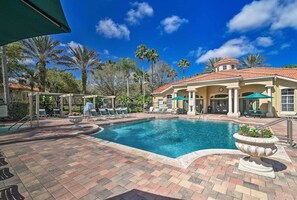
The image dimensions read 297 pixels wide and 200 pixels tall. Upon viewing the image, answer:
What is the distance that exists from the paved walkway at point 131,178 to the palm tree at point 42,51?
19683mm

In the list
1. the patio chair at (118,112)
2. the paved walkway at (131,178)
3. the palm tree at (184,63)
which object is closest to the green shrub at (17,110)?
the patio chair at (118,112)

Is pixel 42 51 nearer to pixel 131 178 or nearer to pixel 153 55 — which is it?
pixel 153 55

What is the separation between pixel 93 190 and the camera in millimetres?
2936

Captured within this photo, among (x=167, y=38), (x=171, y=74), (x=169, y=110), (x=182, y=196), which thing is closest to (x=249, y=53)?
(x=171, y=74)

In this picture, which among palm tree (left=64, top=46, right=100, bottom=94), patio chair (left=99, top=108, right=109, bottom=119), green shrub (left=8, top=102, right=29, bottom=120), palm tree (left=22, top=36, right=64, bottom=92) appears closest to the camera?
green shrub (left=8, top=102, right=29, bottom=120)

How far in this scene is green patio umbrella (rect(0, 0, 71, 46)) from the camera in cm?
137

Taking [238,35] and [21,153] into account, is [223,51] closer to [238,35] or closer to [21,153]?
[238,35]

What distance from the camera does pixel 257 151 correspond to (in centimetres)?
347

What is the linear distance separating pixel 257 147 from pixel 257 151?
10cm

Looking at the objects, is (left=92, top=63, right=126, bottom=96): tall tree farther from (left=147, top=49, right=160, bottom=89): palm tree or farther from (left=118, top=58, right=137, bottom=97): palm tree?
(left=147, top=49, right=160, bottom=89): palm tree

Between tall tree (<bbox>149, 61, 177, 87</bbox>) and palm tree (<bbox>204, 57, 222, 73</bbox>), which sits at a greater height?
palm tree (<bbox>204, 57, 222, 73</bbox>)

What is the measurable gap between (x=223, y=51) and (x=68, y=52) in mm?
33715

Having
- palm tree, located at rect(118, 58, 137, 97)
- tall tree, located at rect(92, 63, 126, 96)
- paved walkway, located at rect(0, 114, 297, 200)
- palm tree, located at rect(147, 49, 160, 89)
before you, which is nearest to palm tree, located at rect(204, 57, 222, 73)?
palm tree, located at rect(147, 49, 160, 89)

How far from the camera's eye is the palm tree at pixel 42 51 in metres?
19.2
